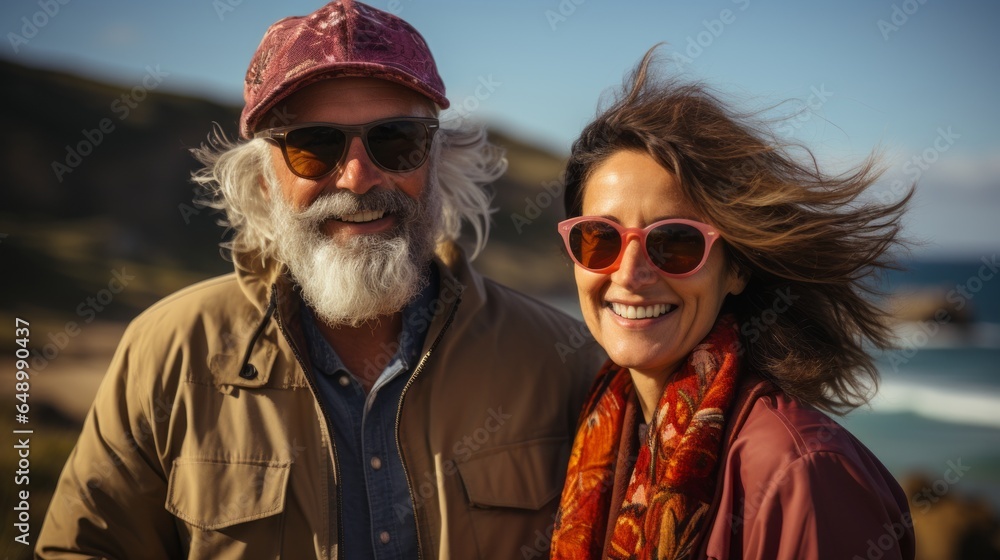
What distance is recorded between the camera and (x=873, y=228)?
2.42 metres

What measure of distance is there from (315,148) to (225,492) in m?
1.24

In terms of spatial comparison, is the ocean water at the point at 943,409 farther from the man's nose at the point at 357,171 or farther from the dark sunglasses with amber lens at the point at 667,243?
the man's nose at the point at 357,171

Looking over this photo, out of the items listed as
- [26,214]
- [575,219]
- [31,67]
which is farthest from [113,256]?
[575,219]

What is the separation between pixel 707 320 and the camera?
2.41 meters

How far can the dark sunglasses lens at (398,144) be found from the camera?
2871 millimetres

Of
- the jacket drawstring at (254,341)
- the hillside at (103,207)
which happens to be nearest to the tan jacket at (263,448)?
the jacket drawstring at (254,341)

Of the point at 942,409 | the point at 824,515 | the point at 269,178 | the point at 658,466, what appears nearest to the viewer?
the point at 824,515

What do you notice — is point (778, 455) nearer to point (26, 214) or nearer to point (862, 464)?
point (862, 464)

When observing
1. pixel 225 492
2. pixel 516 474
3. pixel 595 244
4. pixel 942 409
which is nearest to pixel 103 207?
pixel 942 409

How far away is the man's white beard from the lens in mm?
2832

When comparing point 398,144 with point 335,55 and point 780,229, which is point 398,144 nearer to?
point 335,55

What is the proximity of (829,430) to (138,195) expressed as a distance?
38.9 meters

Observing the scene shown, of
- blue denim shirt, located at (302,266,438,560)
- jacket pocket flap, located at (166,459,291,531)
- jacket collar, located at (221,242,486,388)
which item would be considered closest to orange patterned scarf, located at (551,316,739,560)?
blue denim shirt, located at (302,266,438,560)

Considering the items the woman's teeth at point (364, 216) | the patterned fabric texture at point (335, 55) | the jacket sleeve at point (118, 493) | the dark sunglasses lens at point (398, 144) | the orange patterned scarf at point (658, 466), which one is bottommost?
the jacket sleeve at point (118, 493)
